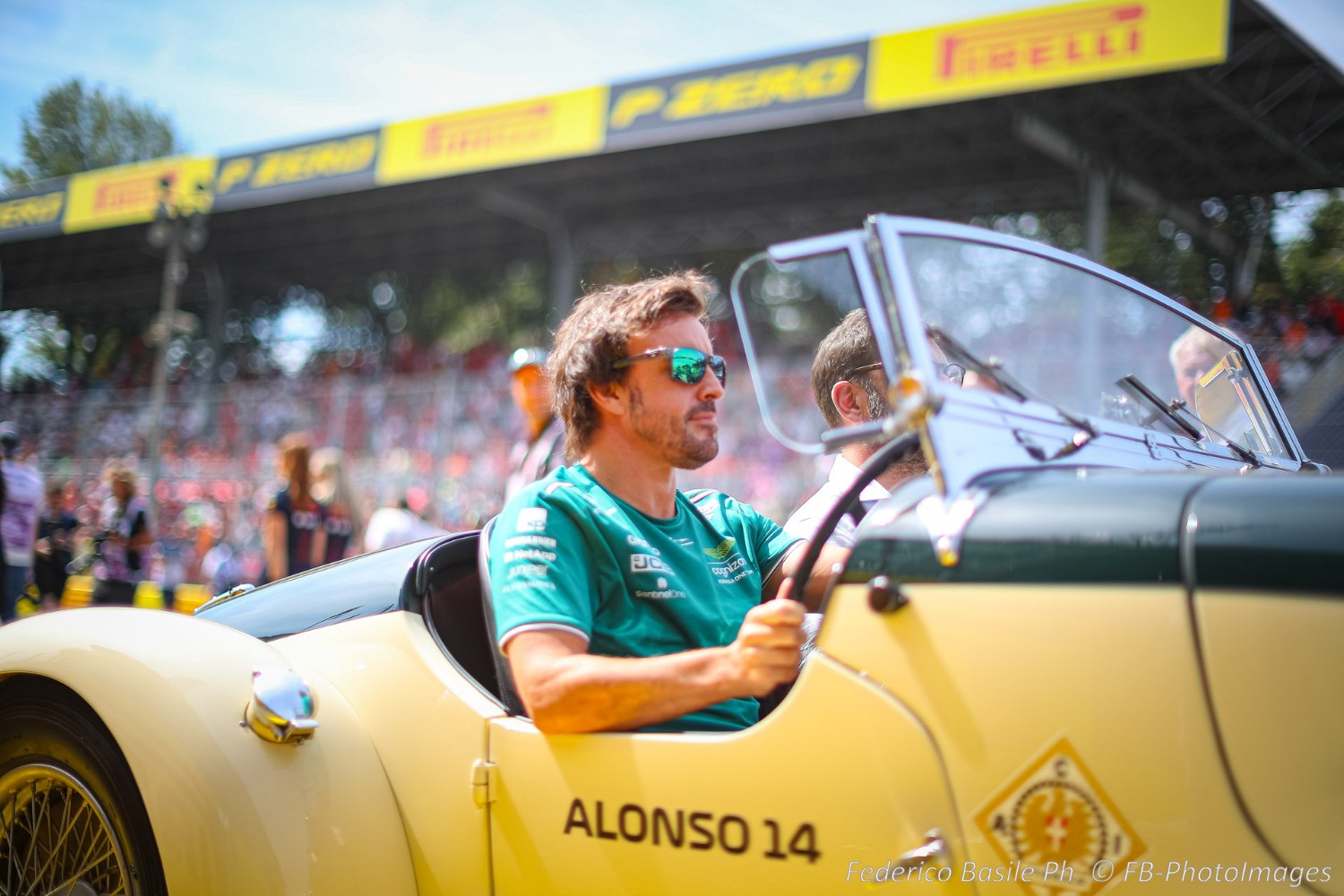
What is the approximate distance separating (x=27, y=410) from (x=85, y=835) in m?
21.6

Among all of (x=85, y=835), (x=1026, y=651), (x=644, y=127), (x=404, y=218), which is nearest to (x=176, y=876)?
(x=85, y=835)

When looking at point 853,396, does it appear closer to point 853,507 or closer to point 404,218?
point 853,507

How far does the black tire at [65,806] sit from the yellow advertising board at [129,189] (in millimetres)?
15875

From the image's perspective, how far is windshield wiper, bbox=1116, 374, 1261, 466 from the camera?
1.98 metres

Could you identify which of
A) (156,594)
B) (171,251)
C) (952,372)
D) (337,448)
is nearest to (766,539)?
(952,372)

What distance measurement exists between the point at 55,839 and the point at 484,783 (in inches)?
36.9

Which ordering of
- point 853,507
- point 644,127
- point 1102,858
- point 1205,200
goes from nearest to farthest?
point 1102,858 < point 853,507 < point 644,127 < point 1205,200

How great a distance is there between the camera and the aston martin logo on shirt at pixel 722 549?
2.08 metres

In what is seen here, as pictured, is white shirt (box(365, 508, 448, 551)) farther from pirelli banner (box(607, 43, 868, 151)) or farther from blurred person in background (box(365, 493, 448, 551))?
pirelli banner (box(607, 43, 868, 151))

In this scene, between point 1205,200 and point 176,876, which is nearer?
point 176,876

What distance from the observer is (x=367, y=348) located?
1175 inches

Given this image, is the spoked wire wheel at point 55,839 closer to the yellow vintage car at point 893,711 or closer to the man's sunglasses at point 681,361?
the yellow vintage car at point 893,711

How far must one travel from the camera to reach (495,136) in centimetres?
1395

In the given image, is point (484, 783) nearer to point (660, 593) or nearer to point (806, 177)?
point (660, 593)
